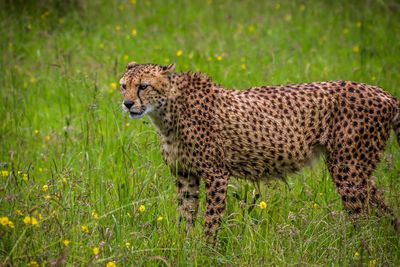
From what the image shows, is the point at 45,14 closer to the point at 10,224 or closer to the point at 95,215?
the point at 95,215

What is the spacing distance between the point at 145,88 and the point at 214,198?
0.85m

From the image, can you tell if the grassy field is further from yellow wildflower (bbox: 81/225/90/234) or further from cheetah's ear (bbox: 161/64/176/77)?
cheetah's ear (bbox: 161/64/176/77)

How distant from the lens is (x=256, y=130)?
5293mm

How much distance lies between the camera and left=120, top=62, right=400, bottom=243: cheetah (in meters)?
5.07

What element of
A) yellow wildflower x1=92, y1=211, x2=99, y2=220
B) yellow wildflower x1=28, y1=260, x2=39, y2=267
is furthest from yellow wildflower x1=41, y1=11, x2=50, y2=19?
yellow wildflower x1=28, y1=260, x2=39, y2=267

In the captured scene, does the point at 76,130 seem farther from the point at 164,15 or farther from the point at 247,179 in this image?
the point at 164,15

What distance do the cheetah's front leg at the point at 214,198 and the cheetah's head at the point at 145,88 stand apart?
608 mm

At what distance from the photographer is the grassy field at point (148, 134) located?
436 cm

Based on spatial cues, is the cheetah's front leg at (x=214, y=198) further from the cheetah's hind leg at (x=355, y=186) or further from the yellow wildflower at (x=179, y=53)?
the yellow wildflower at (x=179, y=53)

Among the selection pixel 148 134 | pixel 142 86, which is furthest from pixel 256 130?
pixel 148 134

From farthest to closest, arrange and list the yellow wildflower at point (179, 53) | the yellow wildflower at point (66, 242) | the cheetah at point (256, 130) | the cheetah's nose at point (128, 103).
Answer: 1. the yellow wildflower at point (179, 53)
2. the cheetah at point (256, 130)
3. the cheetah's nose at point (128, 103)
4. the yellow wildflower at point (66, 242)

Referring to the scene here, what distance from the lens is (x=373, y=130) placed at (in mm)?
5184

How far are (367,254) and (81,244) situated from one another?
63.4 inches

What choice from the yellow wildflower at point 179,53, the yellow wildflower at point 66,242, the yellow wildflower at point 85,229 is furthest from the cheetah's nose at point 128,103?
the yellow wildflower at point 179,53
